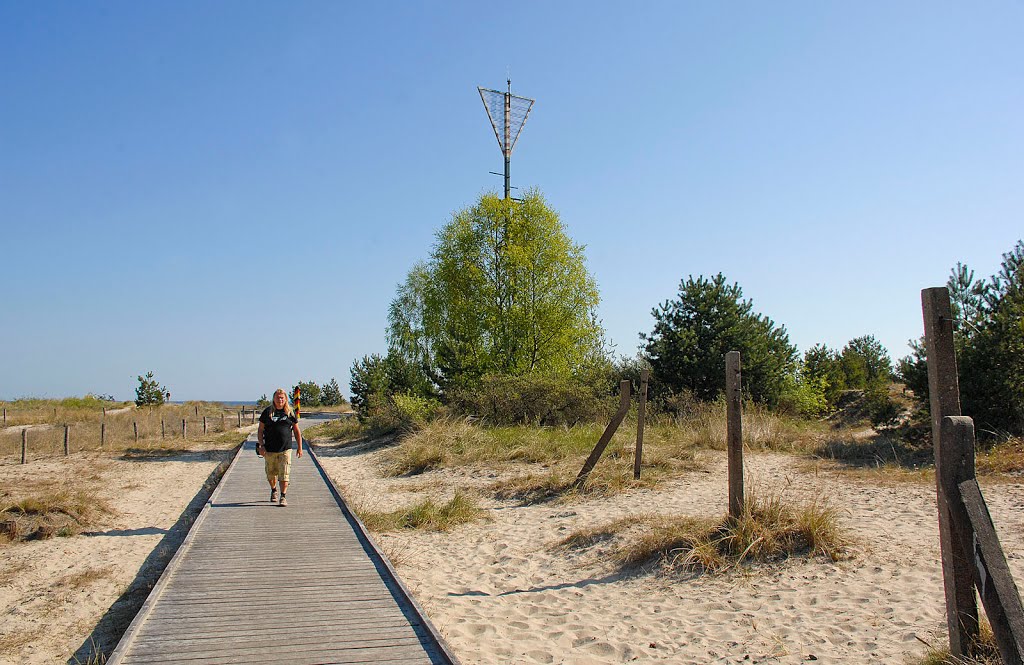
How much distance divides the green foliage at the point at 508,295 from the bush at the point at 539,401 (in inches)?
86.5

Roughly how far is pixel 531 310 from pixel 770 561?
722 inches

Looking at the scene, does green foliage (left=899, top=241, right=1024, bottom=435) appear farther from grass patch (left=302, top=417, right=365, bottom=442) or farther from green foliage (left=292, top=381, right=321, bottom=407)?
green foliage (left=292, top=381, right=321, bottom=407)

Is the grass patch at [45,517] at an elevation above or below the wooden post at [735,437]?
below

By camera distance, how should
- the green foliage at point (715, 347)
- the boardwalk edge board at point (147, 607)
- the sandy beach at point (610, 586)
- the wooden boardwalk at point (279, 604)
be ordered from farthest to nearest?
the green foliage at point (715, 347)
the sandy beach at point (610, 586)
the wooden boardwalk at point (279, 604)
the boardwalk edge board at point (147, 607)

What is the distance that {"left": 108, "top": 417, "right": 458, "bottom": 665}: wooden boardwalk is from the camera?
5.30 meters

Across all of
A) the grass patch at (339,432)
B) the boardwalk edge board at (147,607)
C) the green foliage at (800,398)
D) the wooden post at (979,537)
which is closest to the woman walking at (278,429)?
the boardwalk edge board at (147,607)

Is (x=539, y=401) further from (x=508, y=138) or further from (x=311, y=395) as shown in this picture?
(x=311, y=395)

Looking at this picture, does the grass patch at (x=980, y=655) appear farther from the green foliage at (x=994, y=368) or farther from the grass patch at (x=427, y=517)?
the green foliage at (x=994, y=368)

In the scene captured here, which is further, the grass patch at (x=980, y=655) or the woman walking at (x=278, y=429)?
the woman walking at (x=278, y=429)

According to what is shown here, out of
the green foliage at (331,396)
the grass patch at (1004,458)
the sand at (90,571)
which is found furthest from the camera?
the green foliage at (331,396)

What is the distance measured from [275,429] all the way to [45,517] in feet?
15.5

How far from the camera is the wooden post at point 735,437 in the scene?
8.20 m

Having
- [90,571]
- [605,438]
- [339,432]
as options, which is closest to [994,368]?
[605,438]

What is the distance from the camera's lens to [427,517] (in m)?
11.4
